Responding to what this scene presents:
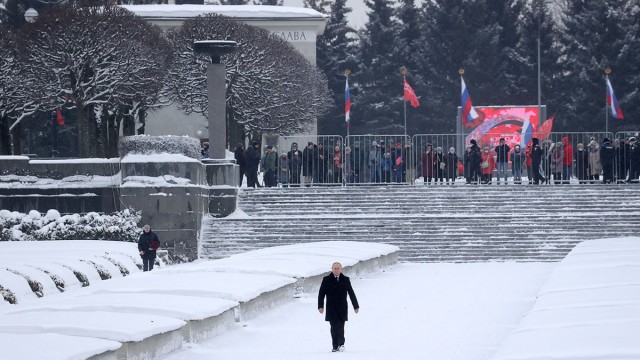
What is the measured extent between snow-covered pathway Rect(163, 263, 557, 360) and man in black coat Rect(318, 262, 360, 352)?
0.23 m

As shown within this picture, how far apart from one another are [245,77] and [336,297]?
1475 inches

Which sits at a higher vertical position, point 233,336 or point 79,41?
point 79,41

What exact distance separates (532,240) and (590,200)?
3715mm

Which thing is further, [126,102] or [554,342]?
[126,102]

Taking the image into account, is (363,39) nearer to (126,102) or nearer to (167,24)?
(167,24)

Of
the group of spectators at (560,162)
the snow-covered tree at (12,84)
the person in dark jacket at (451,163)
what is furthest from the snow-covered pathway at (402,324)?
the snow-covered tree at (12,84)

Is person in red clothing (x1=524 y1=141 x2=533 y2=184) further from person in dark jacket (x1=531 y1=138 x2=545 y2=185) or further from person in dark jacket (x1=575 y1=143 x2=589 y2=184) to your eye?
person in dark jacket (x1=575 y1=143 x2=589 y2=184)

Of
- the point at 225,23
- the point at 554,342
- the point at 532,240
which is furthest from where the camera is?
the point at 225,23

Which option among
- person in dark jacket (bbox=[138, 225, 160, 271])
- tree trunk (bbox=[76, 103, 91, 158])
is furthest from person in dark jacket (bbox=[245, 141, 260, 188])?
person in dark jacket (bbox=[138, 225, 160, 271])

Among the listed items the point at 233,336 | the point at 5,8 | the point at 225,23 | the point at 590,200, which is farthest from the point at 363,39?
the point at 233,336

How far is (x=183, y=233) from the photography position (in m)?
37.3

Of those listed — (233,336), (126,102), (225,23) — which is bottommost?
(233,336)

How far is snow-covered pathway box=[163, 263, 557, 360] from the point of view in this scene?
17922 mm

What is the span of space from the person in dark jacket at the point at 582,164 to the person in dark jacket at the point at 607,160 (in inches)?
32.1
